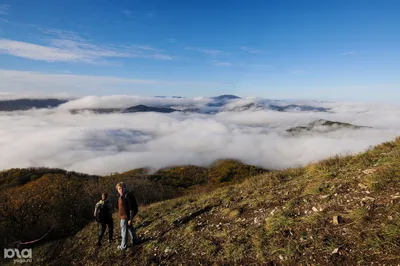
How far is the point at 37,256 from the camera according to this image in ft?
49.0

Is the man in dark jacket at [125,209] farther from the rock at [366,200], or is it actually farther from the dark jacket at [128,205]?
the rock at [366,200]

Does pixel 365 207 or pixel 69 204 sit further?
pixel 69 204

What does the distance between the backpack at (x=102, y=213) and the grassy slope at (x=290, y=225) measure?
115cm

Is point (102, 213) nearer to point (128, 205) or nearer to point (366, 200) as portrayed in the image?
point (128, 205)

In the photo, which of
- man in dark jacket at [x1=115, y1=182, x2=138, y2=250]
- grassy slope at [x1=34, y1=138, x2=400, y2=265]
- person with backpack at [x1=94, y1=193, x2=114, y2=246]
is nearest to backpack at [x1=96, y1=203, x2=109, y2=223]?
person with backpack at [x1=94, y1=193, x2=114, y2=246]

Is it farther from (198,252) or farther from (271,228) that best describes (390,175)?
(198,252)

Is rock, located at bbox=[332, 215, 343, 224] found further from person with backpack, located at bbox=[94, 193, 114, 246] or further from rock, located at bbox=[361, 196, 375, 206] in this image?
person with backpack, located at bbox=[94, 193, 114, 246]

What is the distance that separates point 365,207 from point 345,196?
986 millimetres

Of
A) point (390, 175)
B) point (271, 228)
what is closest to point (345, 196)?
point (390, 175)

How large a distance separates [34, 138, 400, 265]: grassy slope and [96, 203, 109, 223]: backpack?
1.15 m

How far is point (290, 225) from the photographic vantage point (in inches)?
294

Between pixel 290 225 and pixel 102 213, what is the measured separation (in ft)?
27.6

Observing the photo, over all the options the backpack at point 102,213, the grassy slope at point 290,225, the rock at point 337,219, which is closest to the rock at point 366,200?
the grassy slope at point 290,225

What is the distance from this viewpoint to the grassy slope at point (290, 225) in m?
6.01
